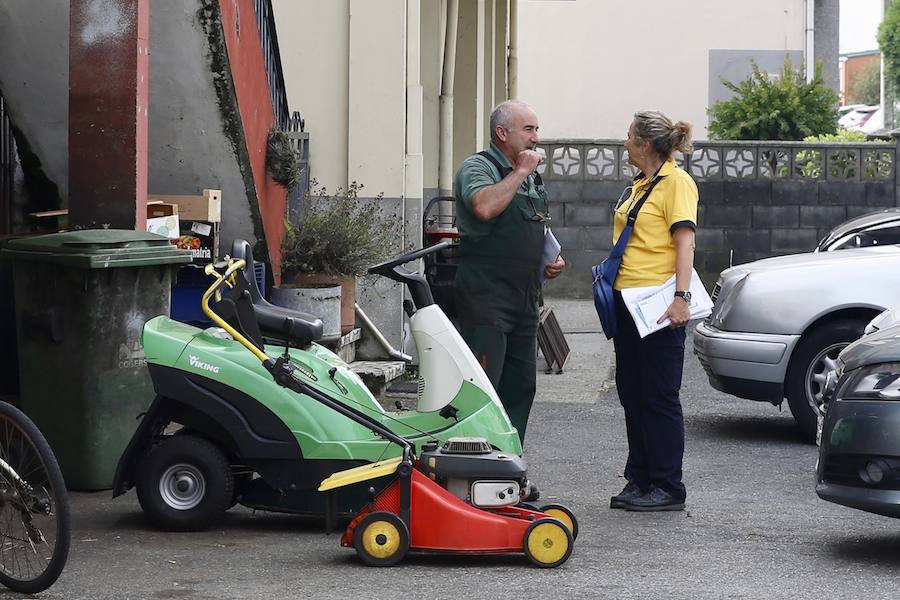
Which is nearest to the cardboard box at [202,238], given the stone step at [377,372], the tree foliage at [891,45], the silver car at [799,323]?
the stone step at [377,372]

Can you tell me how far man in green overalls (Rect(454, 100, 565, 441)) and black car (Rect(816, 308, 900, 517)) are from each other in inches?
61.3

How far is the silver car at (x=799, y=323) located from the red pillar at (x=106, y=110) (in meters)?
3.83

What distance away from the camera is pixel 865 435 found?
598 centimetres

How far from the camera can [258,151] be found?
1021cm

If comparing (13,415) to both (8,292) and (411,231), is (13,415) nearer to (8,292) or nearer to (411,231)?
(8,292)

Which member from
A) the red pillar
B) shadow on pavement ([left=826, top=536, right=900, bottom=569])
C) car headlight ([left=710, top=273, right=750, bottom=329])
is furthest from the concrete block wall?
shadow on pavement ([left=826, top=536, right=900, bottom=569])

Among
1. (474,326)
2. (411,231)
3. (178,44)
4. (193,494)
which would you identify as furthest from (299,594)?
(411,231)

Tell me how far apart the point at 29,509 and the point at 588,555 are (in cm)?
224

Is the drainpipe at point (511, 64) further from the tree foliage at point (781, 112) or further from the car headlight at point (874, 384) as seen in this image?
the car headlight at point (874, 384)

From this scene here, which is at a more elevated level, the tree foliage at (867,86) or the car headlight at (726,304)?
the tree foliage at (867,86)

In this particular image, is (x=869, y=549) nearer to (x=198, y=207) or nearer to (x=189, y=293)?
(x=189, y=293)

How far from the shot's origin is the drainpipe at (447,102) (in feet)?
49.2

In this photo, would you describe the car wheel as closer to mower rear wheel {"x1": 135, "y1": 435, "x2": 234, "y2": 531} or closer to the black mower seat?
the black mower seat

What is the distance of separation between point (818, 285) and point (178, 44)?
165 inches
